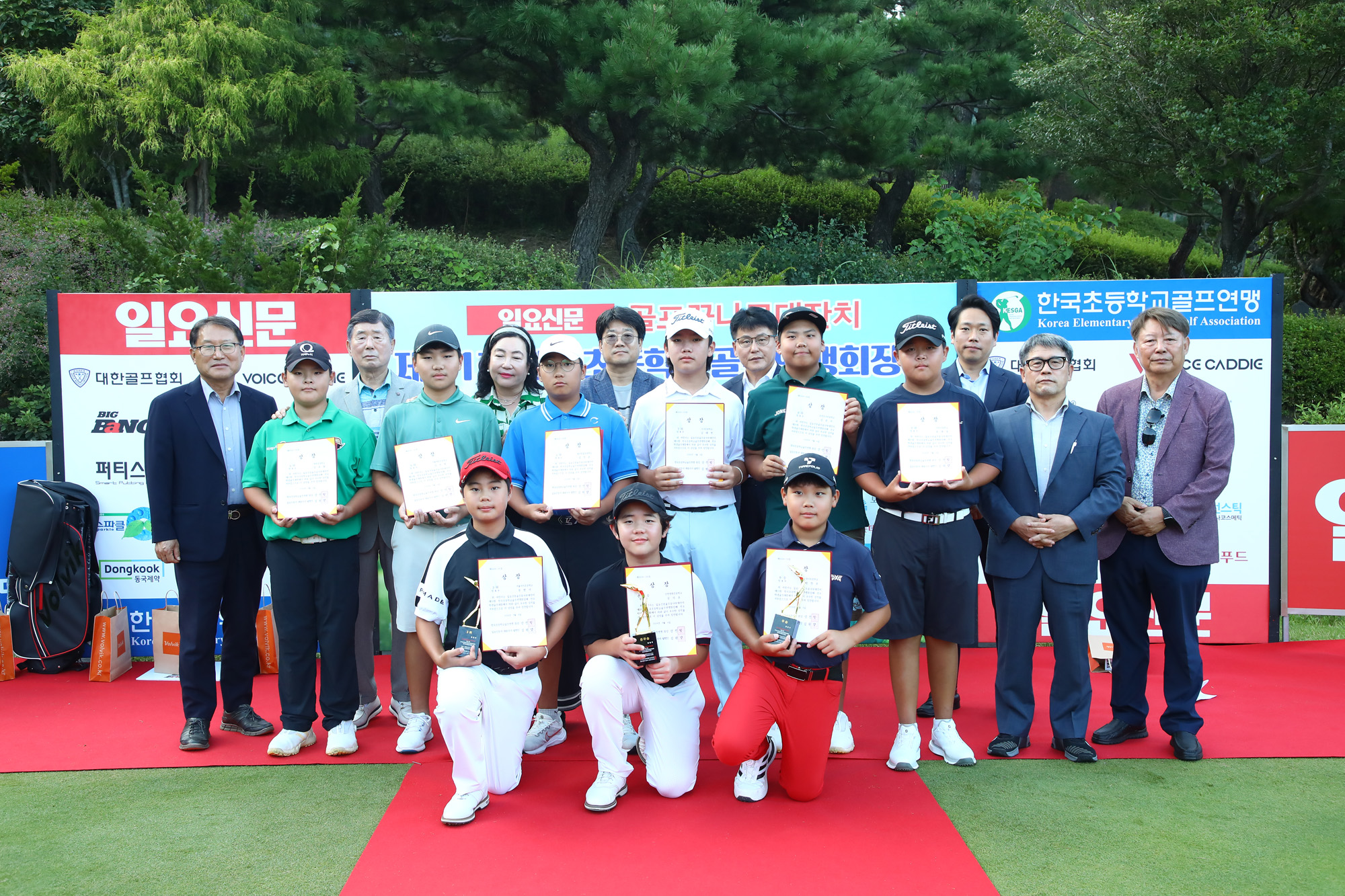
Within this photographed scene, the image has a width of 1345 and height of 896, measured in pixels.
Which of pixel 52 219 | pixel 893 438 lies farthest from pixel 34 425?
pixel 893 438

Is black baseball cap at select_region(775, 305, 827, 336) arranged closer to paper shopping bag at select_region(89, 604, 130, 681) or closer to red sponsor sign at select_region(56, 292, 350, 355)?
red sponsor sign at select_region(56, 292, 350, 355)

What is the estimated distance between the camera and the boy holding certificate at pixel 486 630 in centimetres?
339

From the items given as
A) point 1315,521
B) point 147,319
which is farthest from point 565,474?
point 1315,521

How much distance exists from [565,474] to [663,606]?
80cm

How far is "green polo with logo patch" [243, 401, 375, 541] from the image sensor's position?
396 cm

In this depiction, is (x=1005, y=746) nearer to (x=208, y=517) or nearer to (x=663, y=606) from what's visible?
(x=663, y=606)

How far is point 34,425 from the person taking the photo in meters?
7.39

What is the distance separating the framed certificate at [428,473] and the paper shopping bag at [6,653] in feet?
10.5

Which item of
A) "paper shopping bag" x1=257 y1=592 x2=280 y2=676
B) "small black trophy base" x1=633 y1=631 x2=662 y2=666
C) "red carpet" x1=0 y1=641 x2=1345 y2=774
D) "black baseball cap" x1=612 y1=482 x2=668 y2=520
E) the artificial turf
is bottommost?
the artificial turf

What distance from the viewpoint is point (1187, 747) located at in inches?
152

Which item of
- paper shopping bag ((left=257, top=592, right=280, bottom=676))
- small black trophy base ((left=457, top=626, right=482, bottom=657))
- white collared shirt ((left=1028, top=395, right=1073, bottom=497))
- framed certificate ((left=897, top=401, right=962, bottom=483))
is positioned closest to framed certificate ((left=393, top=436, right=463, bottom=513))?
small black trophy base ((left=457, top=626, right=482, bottom=657))

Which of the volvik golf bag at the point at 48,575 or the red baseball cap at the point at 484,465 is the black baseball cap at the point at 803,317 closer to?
the red baseball cap at the point at 484,465

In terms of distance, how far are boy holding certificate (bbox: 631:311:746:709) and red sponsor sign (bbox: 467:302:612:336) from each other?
1688mm

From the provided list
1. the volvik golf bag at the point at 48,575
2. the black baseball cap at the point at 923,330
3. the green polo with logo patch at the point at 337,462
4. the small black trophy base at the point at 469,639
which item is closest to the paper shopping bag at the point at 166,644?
the volvik golf bag at the point at 48,575
